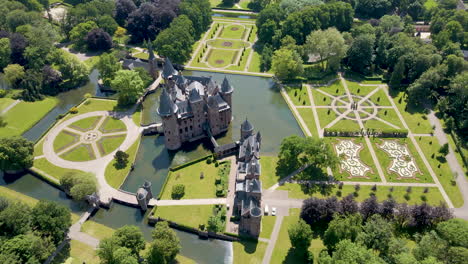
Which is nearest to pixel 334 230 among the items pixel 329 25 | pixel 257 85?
pixel 257 85

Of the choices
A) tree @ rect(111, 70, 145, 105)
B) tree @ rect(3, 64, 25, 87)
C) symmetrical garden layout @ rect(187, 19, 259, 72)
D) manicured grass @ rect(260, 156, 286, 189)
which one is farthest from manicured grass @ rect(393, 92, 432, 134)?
tree @ rect(3, 64, 25, 87)

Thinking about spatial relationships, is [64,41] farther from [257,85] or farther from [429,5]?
[429,5]

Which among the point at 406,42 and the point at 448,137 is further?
the point at 406,42

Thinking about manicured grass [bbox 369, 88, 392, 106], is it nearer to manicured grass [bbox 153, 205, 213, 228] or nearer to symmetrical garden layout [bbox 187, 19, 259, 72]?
symmetrical garden layout [bbox 187, 19, 259, 72]

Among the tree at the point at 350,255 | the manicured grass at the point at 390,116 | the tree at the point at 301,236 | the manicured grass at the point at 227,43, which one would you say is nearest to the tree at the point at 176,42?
the manicured grass at the point at 227,43

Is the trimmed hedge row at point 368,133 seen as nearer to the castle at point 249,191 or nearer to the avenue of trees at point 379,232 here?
the castle at point 249,191

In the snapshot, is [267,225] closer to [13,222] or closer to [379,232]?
[379,232]

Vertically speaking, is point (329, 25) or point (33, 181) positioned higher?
point (329, 25)
